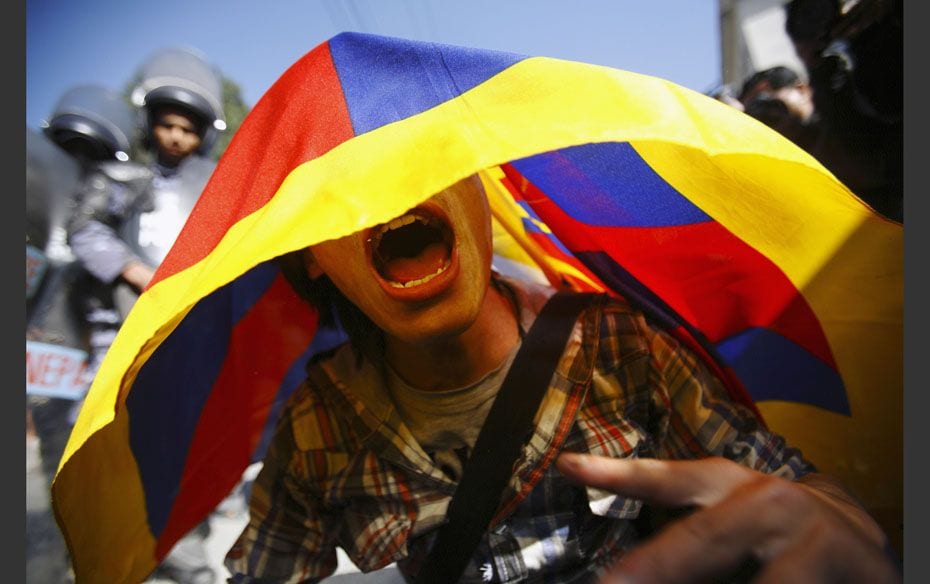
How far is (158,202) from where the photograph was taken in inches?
129

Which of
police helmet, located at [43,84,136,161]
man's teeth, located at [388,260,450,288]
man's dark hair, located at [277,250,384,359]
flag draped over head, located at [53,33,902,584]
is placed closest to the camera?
flag draped over head, located at [53,33,902,584]

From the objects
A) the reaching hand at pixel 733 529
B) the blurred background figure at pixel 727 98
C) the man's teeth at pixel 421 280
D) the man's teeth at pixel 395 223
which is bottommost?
the blurred background figure at pixel 727 98

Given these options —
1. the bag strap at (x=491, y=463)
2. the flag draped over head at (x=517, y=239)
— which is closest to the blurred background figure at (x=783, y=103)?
the flag draped over head at (x=517, y=239)

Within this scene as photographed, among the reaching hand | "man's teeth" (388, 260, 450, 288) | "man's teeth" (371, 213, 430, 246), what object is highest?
"man's teeth" (371, 213, 430, 246)

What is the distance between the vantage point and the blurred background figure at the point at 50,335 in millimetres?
3092

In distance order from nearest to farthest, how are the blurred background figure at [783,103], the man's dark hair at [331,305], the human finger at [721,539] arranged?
the human finger at [721,539], the man's dark hair at [331,305], the blurred background figure at [783,103]

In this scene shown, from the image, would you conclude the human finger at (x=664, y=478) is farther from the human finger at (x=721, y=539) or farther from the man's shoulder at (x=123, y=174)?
the man's shoulder at (x=123, y=174)

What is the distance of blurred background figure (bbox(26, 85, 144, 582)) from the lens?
309cm

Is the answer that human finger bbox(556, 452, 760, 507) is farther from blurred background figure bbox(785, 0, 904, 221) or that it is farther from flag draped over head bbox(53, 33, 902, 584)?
blurred background figure bbox(785, 0, 904, 221)

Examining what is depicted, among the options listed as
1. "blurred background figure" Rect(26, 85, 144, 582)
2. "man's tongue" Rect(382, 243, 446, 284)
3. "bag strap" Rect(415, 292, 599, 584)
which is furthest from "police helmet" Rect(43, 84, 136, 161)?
"bag strap" Rect(415, 292, 599, 584)

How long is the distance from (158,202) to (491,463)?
2.82 meters

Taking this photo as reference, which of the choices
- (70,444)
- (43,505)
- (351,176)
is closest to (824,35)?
(351,176)

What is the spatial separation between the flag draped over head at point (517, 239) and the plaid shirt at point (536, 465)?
0.14 m

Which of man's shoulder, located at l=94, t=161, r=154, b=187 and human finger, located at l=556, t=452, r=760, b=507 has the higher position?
human finger, located at l=556, t=452, r=760, b=507
